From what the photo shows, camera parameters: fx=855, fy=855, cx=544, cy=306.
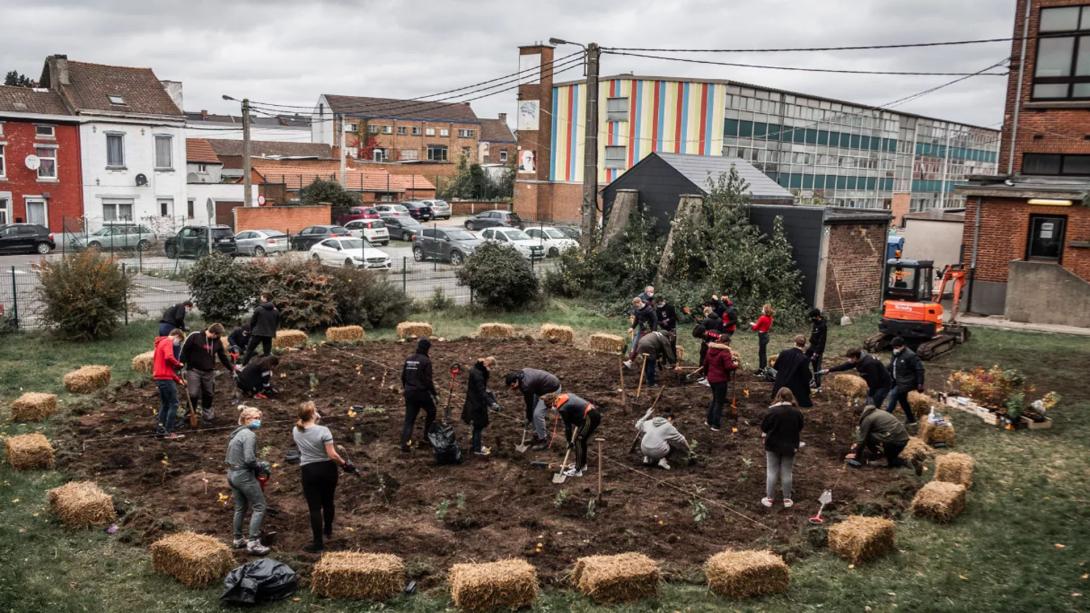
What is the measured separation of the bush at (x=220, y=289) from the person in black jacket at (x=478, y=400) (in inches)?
448

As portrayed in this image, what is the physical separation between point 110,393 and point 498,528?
9.26 meters

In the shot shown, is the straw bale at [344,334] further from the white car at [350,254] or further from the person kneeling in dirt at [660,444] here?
the white car at [350,254]

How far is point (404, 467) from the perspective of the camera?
39.6 feet

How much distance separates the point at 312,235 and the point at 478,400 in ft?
95.9

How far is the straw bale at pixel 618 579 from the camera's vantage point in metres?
8.25

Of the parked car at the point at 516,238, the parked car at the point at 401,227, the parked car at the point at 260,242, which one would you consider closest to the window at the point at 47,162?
the parked car at the point at 260,242

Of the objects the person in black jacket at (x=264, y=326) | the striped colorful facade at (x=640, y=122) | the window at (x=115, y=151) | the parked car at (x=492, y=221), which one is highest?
the striped colorful facade at (x=640, y=122)

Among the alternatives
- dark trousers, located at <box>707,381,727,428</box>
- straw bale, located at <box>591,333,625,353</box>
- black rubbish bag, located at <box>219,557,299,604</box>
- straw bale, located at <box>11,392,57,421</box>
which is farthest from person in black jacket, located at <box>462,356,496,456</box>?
straw bale, located at <box>591,333,625,353</box>

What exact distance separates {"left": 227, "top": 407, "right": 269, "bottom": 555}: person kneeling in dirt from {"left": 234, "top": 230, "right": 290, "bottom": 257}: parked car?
98.9ft

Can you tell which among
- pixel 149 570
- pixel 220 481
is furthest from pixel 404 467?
pixel 149 570

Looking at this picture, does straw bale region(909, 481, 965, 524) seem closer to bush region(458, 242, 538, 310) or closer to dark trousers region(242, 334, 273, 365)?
dark trousers region(242, 334, 273, 365)

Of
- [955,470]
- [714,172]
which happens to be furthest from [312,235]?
[955,470]

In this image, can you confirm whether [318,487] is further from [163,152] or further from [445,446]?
[163,152]

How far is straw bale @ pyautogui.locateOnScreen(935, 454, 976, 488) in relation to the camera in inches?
449
